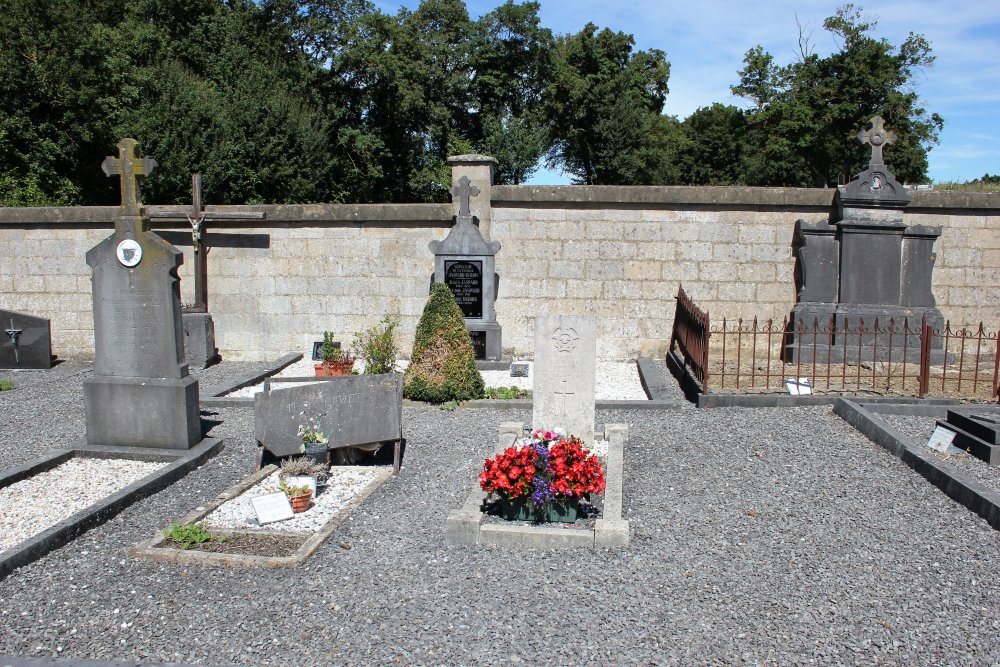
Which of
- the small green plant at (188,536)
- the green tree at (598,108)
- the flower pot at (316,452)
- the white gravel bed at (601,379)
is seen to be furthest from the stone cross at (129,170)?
the green tree at (598,108)

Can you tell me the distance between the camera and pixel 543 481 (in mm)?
5195

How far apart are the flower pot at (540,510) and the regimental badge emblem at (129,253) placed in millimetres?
4056

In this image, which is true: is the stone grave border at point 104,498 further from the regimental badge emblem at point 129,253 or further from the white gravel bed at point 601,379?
the white gravel bed at point 601,379

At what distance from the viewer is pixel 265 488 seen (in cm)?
622

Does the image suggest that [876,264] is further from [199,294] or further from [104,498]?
[199,294]

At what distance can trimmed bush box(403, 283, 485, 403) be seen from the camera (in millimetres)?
9047

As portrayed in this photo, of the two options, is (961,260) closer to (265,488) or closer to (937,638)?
(937,638)

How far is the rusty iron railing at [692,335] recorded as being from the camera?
874 centimetres

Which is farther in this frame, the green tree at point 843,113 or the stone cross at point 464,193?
the green tree at point 843,113

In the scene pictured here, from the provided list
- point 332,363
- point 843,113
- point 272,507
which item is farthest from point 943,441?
point 843,113

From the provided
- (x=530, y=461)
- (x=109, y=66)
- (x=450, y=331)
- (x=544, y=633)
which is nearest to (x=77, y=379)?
(x=450, y=331)

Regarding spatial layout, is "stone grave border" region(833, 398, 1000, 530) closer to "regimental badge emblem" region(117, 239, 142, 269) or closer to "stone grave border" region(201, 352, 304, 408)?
"stone grave border" region(201, 352, 304, 408)

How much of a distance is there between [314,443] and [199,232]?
23.0 ft

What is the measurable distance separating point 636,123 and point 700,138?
1020 centimetres
